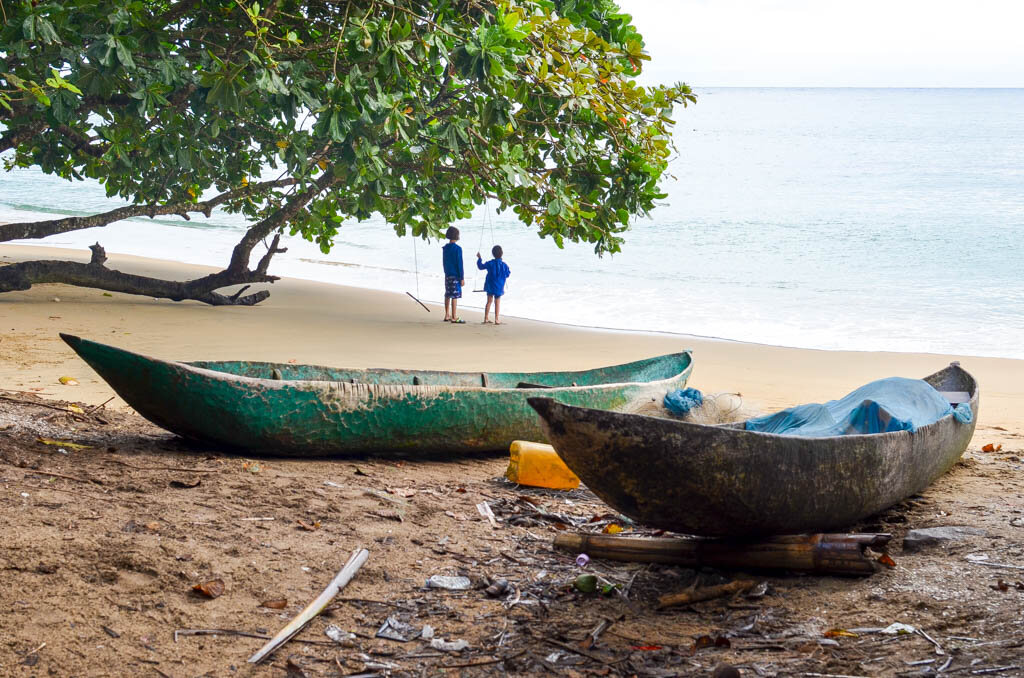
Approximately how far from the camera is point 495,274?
12.0m

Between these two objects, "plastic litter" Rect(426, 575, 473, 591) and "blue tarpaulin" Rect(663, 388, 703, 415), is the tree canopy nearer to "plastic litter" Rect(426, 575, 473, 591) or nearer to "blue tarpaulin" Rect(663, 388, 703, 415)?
"blue tarpaulin" Rect(663, 388, 703, 415)

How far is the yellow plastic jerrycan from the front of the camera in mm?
5262

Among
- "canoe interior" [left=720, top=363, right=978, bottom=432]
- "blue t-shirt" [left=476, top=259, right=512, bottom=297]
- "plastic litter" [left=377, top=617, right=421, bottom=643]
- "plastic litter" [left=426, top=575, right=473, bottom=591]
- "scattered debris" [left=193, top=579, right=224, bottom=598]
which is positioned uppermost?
"blue t-shirt" [left=476, top=259, right=512, bottom=297]

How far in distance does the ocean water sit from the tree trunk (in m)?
4.72

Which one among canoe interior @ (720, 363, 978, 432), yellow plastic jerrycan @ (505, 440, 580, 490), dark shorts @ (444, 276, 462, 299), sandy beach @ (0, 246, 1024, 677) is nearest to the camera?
sandy beach @ (0, 246, 1024, 677)

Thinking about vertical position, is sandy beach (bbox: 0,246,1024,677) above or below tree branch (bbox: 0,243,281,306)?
below

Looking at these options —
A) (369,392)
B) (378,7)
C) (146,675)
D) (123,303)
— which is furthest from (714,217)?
(146,675)

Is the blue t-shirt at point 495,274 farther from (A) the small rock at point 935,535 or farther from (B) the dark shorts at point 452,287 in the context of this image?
(A) the small rock at point 935,535

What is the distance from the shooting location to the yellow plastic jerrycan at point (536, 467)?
207 inches

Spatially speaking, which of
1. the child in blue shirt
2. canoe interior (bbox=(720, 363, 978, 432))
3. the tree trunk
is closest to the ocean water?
the child in blue shirt

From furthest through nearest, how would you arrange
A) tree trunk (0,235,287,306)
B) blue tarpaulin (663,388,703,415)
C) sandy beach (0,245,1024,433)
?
tree trunk (0,235,287,306), sandy beach (0,245,1024,433), blue tarpaulin (663,388,703,415)

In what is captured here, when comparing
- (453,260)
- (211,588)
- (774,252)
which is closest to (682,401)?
(211,588)

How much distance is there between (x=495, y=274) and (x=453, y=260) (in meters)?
0.67

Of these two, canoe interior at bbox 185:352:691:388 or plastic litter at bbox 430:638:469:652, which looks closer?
plastic litter at bbox 430:638:469:652
